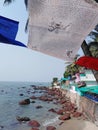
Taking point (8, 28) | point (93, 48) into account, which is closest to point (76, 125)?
point (8, 28)

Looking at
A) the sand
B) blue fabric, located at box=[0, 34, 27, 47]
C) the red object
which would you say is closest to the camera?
the sand

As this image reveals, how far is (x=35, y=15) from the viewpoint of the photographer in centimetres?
542

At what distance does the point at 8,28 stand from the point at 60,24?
1427 millimetres

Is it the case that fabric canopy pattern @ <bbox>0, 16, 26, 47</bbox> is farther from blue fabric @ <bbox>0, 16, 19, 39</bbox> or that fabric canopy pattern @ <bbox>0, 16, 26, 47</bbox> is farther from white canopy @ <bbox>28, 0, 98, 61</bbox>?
white canopy @ <bbox>28, 0, 98, 61</bbox>

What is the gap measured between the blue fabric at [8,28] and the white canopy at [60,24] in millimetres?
715

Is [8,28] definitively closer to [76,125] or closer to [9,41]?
[9,41]

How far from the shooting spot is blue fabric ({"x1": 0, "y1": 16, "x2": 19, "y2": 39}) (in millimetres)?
6402

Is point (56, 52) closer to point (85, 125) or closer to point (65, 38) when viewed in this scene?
point (65, 38)

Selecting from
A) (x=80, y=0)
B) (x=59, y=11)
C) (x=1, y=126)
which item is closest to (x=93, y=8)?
(x=80, y=0)

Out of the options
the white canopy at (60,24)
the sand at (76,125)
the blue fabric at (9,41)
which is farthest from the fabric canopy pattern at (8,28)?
the sand at (76,125)

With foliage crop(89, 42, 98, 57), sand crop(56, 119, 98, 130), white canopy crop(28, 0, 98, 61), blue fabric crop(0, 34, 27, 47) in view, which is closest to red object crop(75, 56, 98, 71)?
blue fabric crop(0, 34, 27, 47)

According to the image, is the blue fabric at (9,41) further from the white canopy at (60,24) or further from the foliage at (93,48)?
the foliage at (93,48)

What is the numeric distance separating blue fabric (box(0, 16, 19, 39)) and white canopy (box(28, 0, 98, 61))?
715mm

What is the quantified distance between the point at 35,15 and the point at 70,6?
2.26ft
